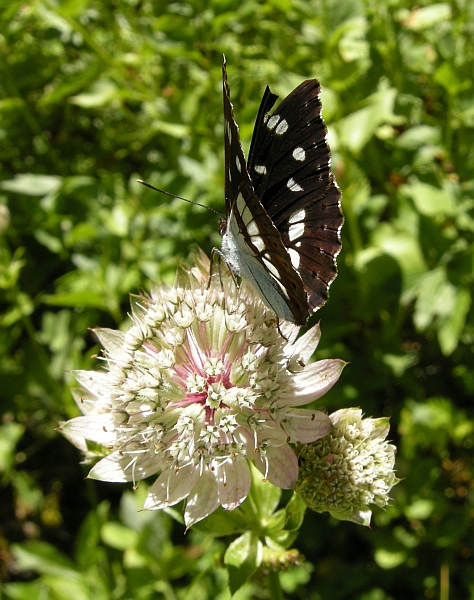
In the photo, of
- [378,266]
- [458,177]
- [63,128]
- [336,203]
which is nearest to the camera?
[336,203]

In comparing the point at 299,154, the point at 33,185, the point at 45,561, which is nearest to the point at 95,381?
the point at 299,154

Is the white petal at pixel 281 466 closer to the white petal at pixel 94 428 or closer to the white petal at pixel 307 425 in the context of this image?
the white petal at pixel 307 425

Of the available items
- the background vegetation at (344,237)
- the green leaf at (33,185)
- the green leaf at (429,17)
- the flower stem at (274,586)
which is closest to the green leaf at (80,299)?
the background vegetation at (344,237)

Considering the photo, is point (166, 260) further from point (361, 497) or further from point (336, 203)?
point (361, 497)

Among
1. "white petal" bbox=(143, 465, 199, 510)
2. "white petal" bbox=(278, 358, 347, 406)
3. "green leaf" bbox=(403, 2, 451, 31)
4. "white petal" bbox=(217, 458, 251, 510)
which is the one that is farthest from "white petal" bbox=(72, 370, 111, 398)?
"green leaf" bbox=(403, 2, 451, 31)

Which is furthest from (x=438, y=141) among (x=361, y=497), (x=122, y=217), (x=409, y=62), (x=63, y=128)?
(x=63, y=128)

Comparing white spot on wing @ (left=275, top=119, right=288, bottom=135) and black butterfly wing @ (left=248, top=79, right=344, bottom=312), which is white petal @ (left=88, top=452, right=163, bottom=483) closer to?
black butterfly wing @ (left=248, top=79, right=344, bottom=312)
